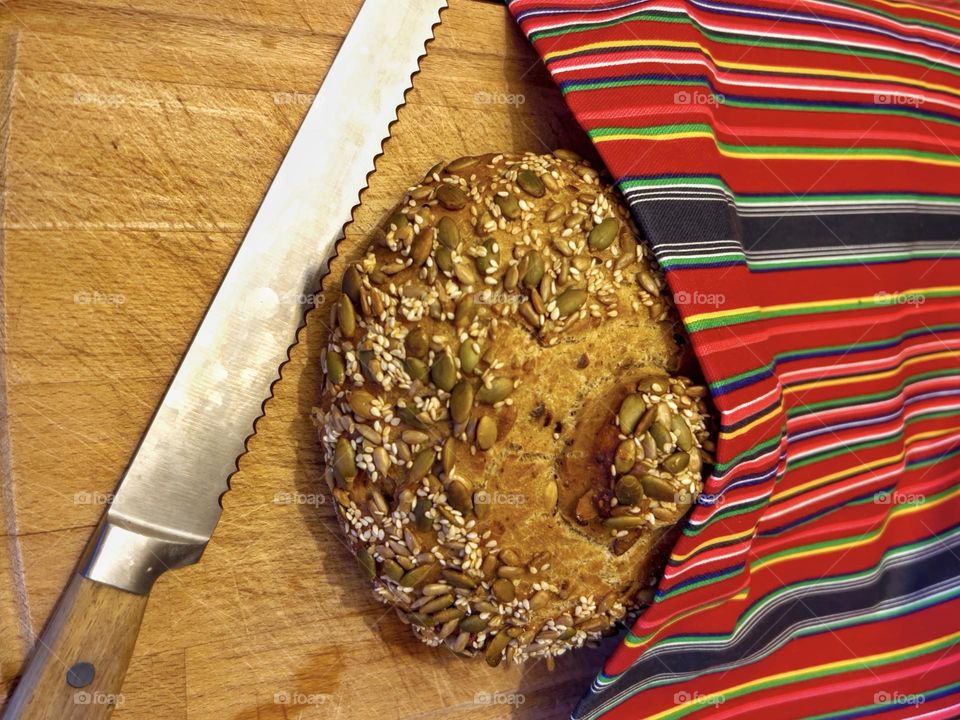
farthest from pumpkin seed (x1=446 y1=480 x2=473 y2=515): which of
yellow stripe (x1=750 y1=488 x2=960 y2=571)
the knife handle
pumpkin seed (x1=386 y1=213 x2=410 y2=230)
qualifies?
yellow stripe (x1=750 y1=488 x2=960 y2=571)

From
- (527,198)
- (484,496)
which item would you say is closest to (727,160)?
(527,198)

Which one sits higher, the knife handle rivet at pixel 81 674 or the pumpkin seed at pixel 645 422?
the pumpkin seed at pixel 645 422

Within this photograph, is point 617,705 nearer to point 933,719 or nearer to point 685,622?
point 685,622

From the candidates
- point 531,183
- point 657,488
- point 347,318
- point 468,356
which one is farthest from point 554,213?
point 657,488

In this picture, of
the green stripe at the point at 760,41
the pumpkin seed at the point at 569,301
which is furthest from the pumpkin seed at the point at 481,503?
the green stripe at the point at 760,41

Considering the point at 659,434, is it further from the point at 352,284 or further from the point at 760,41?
the point at 760,41

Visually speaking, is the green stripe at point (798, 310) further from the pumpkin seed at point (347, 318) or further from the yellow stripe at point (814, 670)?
the yellow stripe at point (814, 670)

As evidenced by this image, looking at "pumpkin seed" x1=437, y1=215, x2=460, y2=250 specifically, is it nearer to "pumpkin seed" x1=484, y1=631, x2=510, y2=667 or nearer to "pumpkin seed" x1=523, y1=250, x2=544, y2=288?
"pumpkin seed" x1=523, y1=250, x2=544, y2=288
